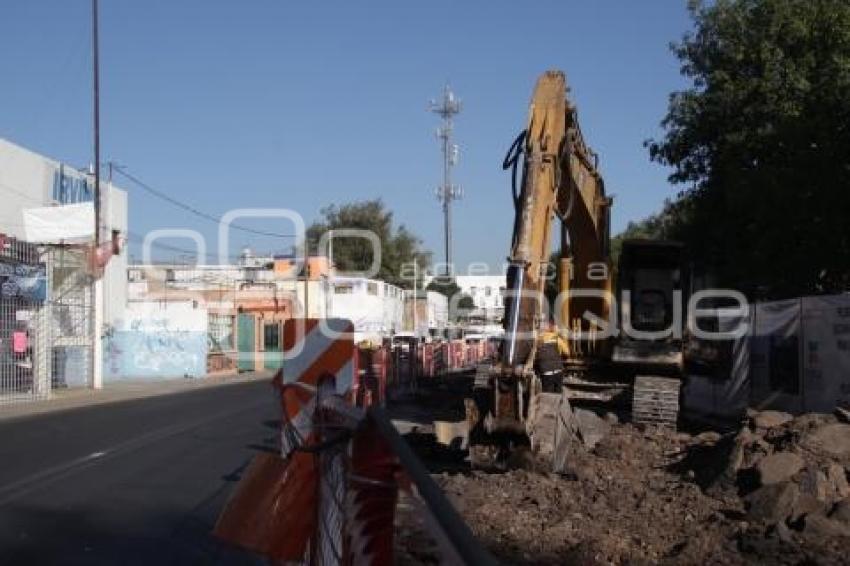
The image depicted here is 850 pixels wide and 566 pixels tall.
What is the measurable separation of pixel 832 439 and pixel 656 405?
491cm

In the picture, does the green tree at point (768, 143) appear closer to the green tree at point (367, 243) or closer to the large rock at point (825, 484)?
the large rock at point (825, 484)

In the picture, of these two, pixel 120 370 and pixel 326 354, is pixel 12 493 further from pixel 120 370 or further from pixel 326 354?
pixel 120 370

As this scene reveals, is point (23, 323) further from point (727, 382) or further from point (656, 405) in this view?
point (656, 405)

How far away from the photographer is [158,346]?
1706 inches

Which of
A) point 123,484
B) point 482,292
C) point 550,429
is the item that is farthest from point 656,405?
point 482,292

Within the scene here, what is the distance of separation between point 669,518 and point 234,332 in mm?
45943

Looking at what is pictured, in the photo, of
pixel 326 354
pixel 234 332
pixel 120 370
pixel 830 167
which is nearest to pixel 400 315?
pixel 234 332

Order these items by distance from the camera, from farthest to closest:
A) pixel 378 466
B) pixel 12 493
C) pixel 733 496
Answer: pixel 12 493
pixel 733 496
pixel 378 466

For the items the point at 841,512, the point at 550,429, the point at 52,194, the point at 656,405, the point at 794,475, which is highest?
the point at 52,194

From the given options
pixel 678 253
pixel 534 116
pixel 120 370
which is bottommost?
pixel 120 370

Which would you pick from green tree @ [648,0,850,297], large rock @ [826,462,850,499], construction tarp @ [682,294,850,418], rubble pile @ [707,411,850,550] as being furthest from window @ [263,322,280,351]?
large rock @ [826,462,850,499]

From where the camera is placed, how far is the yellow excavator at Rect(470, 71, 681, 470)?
11031mm

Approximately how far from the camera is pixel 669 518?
8.45m

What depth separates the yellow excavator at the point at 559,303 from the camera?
11.0m
